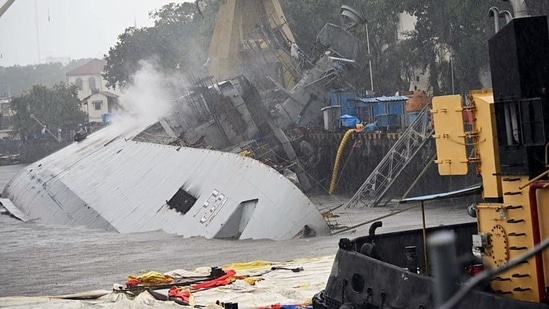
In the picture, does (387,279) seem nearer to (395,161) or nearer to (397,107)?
(395,161)

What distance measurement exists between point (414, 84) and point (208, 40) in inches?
955

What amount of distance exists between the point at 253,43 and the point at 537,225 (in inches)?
1887

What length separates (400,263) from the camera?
42.1ft

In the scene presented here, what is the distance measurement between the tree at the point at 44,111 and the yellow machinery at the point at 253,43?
54132mm

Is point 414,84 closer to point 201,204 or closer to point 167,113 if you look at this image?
point 167,113

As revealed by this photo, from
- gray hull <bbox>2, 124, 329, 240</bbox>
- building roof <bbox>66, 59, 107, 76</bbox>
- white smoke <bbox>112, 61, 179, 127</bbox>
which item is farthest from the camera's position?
building roof <bbox>66, 59, 107, 76</bbox>

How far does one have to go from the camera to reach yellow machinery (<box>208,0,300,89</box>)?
54906 mm

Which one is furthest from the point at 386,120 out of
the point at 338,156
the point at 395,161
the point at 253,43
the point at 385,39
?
the point at 385,39

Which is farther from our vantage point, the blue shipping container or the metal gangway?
the blue shipping container

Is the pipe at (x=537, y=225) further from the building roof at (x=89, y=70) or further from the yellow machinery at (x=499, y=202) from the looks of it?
the building roof at (x=89, y=70)

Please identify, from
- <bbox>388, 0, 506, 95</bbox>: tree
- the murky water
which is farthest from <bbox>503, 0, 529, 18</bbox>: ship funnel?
<bbox>388, 0, 506, 95</bbox>: tree

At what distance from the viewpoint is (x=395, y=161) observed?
40062 mm

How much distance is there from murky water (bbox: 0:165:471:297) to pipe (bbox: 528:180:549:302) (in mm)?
14376

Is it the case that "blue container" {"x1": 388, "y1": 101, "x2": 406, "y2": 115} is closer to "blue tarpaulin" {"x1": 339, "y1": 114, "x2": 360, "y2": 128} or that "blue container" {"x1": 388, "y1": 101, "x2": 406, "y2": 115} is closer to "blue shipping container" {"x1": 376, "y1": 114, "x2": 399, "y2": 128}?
"blue shipping container" {"x1": 376, "y1": 114, "x2": 399, "y2": 128}
